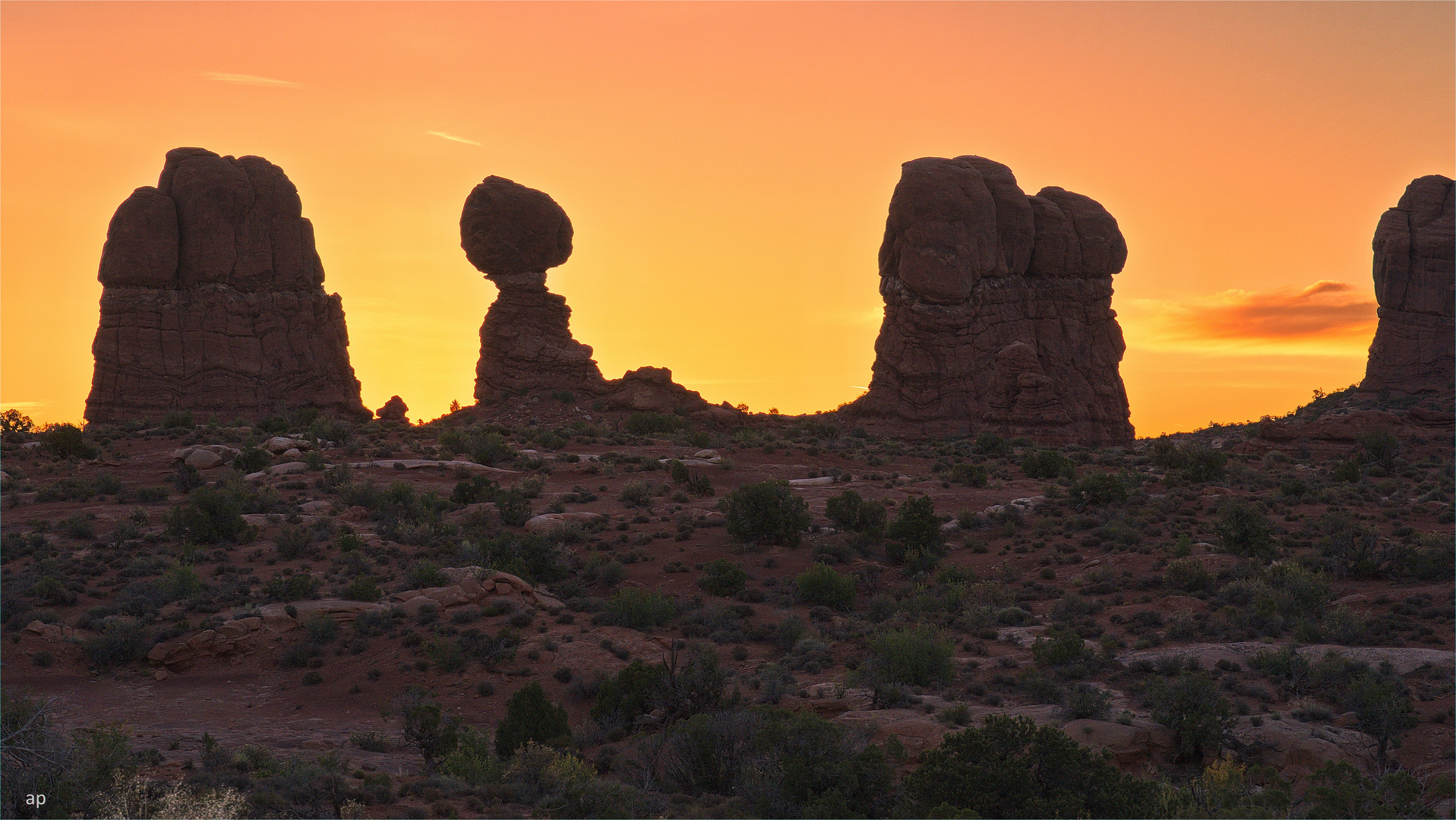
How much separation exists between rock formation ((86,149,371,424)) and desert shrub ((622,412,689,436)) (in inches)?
623

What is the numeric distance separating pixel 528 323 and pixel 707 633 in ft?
121

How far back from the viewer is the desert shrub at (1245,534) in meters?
28.8

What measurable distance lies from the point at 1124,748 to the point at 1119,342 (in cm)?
5453

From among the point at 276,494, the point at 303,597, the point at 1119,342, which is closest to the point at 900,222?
the point at 1119,342

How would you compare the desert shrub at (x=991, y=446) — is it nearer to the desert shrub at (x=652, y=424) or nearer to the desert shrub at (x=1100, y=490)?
the desert shrub at (x=1100, y=490)

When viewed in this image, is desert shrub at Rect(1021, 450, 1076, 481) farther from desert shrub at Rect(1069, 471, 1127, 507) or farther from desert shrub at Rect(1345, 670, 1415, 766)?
desert shrub at Rect(1345, 670, 1415, 766)

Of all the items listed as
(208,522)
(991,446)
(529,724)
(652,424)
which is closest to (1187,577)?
(529,724)

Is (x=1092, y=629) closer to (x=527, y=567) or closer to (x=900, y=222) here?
(x=527, y=567)

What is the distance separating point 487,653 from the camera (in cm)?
2312

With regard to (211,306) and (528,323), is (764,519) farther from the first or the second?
(211,306)

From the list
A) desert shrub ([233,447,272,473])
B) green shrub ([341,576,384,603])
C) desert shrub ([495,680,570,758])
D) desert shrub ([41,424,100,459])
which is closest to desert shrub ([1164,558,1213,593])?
desert shrub ([495,680,570,758])

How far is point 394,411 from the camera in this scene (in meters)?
59.9

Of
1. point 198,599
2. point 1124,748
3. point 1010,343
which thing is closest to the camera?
point 1124,748

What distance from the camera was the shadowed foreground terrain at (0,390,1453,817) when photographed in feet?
47.6
